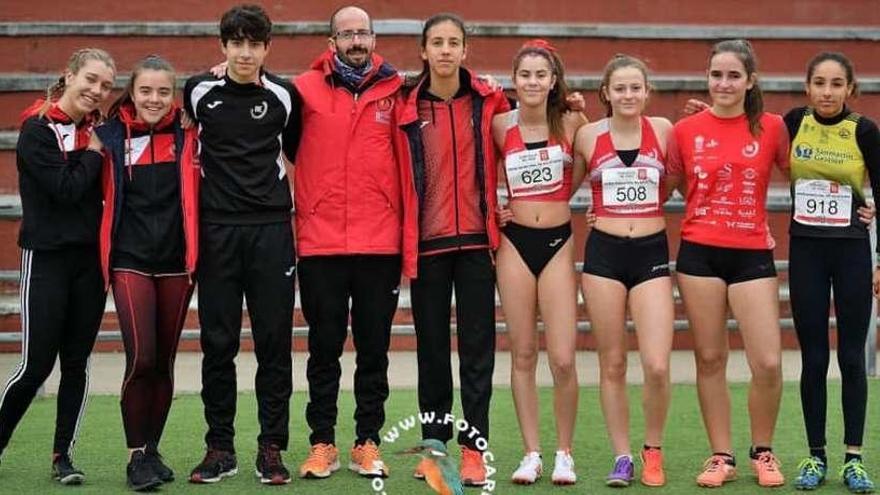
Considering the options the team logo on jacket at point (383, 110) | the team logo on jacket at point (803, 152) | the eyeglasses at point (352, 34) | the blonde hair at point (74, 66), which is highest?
the eyeglasses at point (352, 34)

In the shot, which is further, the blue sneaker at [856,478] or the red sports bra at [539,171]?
the red sports bra at [539,171]

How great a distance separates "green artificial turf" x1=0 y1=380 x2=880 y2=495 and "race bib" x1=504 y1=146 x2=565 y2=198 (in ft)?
→ 3.97

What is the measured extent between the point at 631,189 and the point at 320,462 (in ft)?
5.64

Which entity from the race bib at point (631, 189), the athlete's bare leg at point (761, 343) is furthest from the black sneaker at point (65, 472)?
the athlete's bare leg at point (761, 343)

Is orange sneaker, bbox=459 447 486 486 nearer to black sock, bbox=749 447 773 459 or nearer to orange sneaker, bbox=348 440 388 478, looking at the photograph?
orange sneaker, bbox=348 440 388 478

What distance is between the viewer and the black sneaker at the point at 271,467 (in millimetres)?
6398

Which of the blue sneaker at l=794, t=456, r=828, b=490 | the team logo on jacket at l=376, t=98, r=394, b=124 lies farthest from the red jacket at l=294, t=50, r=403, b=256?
the blue sneaker at l=794, t=456, r=828, b=490

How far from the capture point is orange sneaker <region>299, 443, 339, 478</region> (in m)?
6.53

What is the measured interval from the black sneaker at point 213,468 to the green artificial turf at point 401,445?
0.18ft

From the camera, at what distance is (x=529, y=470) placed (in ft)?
21.1

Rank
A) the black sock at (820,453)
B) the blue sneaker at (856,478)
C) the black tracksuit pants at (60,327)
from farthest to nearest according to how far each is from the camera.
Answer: the black sock at (820,453), the black tracksuit pants at (60,327), the blue sneaker at (856,478)

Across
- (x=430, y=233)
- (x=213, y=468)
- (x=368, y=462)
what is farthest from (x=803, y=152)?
(x=213, y=468)

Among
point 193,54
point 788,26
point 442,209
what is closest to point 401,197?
point 442,209

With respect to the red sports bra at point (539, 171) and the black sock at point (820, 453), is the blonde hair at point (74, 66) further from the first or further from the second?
the black sock at point (820, 453)
